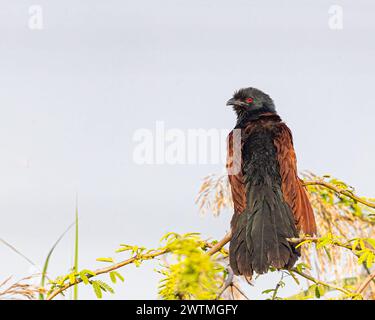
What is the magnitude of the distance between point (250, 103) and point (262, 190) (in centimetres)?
107

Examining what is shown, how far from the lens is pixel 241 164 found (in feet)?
10.0

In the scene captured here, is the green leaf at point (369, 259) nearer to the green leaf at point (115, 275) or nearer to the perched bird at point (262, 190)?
the perched bird at point (262, 190)

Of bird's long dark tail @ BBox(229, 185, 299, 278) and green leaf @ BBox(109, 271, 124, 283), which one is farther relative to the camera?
bird's long dark tail @ BBox(229, 185, 299, 278)

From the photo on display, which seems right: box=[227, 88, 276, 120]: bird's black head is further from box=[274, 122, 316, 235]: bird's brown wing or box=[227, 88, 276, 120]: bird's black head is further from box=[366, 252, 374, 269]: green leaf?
box=[366, 252, 374, 269]: green leaf

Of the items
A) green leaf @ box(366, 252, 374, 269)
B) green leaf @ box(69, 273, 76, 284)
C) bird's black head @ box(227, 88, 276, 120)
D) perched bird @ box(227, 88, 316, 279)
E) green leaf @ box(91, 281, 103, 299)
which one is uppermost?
bird's black head @ box(227, 88, 276, 120)

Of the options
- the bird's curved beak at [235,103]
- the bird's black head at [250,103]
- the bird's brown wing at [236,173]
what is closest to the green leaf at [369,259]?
the bird's brown wing at [236,173]

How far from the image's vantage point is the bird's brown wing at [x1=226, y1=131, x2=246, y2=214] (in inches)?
108

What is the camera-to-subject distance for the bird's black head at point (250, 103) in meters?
3.67

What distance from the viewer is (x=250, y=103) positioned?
12.1ft

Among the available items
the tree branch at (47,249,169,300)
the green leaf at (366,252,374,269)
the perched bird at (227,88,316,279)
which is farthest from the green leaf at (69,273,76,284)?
the green leaf at (366,252,374,269)

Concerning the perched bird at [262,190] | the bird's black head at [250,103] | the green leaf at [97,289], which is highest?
the bird's black head at [250,103]
